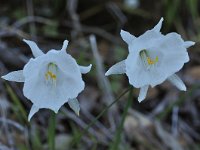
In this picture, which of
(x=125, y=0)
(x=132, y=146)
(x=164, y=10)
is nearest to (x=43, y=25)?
(x=125, y=0)

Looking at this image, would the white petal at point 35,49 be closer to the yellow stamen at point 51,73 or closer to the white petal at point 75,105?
the yellow stamen at point 51,73

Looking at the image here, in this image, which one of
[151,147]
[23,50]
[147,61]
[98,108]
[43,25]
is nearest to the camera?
[147,61]

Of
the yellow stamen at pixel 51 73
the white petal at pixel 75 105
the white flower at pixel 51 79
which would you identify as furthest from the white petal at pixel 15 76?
the white petal at pixel 75 105

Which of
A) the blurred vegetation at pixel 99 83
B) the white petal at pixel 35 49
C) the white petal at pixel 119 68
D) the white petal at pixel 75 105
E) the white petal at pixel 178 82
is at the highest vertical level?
the white petal at pixel 35 49

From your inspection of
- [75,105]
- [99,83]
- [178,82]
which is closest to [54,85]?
[75,105]

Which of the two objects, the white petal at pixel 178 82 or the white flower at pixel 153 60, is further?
the white petal at pixel 178 82

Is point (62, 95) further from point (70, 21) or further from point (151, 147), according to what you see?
point (70, 21)
